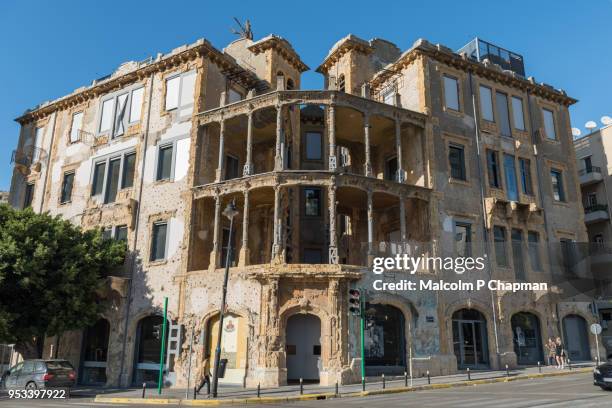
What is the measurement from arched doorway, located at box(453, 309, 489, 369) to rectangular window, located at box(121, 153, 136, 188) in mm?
18515

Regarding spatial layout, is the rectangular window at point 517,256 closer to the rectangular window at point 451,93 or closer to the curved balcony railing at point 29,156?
the rectangular window at point 451,93

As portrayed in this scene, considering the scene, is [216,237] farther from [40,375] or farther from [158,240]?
[40,375]

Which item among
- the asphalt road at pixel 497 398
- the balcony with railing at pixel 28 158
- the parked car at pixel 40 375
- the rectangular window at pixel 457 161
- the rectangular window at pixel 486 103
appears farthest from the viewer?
the balcony with railing at pixel 28 158

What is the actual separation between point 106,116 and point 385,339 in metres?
20.6

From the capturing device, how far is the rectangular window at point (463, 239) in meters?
25.2

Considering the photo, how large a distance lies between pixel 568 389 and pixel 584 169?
1003 inches

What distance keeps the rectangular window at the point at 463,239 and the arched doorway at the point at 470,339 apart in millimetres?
2874

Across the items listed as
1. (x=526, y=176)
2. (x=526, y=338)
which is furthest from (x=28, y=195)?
(x=526, y=338)

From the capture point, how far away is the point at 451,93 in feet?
91.9

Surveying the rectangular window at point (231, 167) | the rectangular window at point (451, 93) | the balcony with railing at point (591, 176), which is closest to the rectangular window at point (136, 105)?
the rectangular window at point (231, 167)

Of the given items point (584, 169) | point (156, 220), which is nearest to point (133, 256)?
point (156, 220)

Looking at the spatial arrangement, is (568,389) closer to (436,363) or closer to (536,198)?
(436,363)

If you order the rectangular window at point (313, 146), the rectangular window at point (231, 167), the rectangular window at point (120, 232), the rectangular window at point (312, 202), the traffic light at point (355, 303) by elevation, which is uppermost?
the rectangular window at point (313, 146)

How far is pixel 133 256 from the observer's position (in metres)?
25.9
